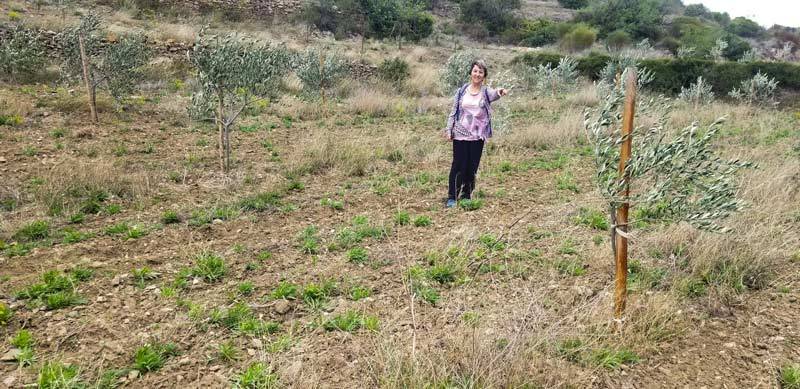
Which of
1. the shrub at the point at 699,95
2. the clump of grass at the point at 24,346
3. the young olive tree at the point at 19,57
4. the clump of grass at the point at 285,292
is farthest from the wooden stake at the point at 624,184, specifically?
the shrub at the point at 699,95

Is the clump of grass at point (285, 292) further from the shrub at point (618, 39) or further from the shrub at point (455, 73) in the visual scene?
the shrub at point (618, 39)

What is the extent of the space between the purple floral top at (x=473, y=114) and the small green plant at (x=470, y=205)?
85 cm

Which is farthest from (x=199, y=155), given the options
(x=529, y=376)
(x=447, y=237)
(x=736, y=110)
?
(x=736, y=110)

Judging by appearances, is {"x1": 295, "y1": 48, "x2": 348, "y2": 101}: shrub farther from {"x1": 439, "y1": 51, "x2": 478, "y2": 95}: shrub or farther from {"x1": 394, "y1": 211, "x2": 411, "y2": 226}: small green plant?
{"x1": 394, "y1": 211, "x2": 411, "y2": 226}: small green plant

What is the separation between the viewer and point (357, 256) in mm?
4480

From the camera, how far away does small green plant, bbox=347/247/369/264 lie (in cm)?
446

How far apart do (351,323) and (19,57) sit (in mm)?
13250

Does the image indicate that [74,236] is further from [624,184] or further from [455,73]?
[455,73]

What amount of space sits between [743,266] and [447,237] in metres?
2.64

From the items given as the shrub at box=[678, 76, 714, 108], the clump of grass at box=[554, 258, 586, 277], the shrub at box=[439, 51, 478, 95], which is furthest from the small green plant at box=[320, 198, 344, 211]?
the shrub at box=[678, 76, 714, 108]

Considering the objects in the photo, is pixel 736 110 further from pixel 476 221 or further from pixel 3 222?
pixel 3 222

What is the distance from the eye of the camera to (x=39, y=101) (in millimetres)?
10273

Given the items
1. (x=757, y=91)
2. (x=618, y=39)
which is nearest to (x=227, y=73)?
(x=757, y=91)

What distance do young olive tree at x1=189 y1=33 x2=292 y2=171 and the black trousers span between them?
3520mm
